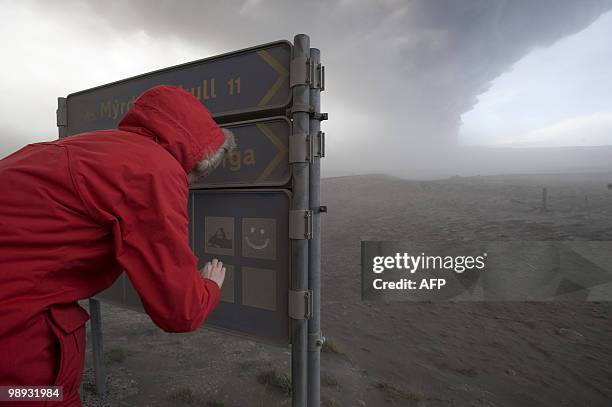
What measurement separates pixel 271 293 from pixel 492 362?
4668 mm

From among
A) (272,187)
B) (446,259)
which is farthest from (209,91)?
(446,259)

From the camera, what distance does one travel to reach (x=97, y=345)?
3.55m

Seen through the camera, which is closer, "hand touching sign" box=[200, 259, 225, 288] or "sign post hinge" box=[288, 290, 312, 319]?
"hand touching sign" box=[200, 259, 225, 288]

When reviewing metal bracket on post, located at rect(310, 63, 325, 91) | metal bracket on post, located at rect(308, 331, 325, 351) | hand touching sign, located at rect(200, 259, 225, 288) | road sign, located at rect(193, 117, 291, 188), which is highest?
metal bracket on post, located at rect(310, 63, 325, 91)

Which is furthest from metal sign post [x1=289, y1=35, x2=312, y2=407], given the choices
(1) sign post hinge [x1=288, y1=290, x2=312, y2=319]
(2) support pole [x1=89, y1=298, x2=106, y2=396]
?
(2) support pole [x1=89, y1=298, x2=106, y2=396]

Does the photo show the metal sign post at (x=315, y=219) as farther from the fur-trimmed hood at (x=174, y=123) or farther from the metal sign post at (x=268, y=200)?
the fur-trimmed hood at (x=174, y=123)

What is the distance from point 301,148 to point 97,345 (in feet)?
10.3

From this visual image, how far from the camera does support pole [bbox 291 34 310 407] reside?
212 cm

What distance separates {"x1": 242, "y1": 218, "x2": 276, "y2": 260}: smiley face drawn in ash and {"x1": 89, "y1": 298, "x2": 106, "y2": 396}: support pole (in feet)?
6.86

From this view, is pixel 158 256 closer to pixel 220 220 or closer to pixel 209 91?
pixel 220 220

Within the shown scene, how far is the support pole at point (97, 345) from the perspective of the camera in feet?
11.5

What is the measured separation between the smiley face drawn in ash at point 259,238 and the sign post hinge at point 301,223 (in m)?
0.19

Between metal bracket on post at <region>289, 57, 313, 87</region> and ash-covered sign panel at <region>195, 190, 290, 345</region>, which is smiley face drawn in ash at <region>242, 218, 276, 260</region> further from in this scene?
metal bracket on post at <region>289, 57, 313, 87</region>

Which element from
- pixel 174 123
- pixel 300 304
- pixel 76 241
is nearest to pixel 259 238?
pixel 300 304
